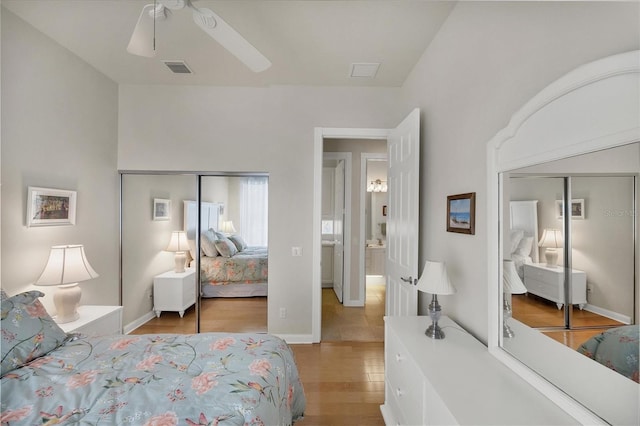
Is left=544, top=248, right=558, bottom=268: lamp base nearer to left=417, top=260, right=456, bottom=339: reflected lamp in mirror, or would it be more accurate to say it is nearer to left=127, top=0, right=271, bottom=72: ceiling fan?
left=417, top=260, right=456, bottom=339: reflected lamp in mirror

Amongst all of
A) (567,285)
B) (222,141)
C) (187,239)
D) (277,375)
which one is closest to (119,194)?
(187,239)

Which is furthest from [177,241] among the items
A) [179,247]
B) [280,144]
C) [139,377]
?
[139,377]

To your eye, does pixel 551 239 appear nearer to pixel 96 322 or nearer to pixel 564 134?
pixel 564 134

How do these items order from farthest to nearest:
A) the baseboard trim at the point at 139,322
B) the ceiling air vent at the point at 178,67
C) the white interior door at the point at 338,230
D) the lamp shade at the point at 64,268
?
1. the white interior door at the point at 338,230
2. the baseboard trim at the point at 139,322
3. the ceiling air vent at the point at 178,67
4. the lamp shade at the point at 64,268

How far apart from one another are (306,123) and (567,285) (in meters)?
2.63

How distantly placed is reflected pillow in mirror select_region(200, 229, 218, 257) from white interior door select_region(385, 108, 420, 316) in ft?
6.11

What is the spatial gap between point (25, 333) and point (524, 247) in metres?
2.41

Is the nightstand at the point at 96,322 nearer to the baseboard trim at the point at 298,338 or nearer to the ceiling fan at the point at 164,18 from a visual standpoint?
the baseboard trim at the point at 298,338

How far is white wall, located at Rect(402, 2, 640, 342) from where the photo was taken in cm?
101

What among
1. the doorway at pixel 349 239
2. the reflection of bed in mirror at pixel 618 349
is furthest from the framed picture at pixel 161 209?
the reflection of bed in mirror at pixel 618 349

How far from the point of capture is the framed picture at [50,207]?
2158 mm

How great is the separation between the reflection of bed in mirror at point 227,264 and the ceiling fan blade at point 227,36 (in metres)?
1.75

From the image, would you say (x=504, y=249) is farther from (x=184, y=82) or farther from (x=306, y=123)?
(x=184, y=82)

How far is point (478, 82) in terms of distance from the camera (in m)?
1.62
